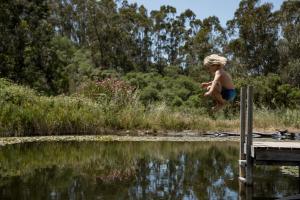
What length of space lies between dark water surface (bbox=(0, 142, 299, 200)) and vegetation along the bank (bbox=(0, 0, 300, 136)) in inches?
145

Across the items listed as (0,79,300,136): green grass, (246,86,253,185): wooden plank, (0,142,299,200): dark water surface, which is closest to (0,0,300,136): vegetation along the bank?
(0,79,300,136): green grass

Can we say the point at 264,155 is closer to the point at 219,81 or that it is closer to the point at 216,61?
the point at 219,81

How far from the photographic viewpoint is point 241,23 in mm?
32812

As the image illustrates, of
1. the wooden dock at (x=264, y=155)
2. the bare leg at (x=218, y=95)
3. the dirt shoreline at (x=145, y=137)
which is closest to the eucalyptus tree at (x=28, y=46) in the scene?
the dirt shoreline at (x=145, y=137)

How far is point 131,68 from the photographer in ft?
133

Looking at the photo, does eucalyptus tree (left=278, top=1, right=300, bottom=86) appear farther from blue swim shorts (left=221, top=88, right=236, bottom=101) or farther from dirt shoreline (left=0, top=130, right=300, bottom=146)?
blue swim shorts (left=221, top=88, right=236, bottom=101)

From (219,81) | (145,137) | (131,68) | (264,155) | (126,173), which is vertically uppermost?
(131,68)

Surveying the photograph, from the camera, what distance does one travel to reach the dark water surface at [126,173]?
8320mm

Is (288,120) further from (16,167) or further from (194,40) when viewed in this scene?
(194,40)

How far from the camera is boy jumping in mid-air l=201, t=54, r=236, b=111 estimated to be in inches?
207

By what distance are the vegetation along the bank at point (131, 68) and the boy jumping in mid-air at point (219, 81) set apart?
12.3 m

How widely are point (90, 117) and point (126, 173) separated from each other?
319 inches

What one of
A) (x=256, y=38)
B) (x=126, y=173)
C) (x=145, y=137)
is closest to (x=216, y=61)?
(x=126, y=173)

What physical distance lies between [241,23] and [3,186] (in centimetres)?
2672
